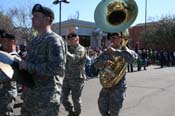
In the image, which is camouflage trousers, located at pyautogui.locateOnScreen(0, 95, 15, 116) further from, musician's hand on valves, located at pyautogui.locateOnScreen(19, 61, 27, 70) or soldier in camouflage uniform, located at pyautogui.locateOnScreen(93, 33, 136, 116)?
musician's hand on valves, located at pyautogui.locateOnScreen(19, 61, 27, 70)

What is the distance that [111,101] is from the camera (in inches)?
235

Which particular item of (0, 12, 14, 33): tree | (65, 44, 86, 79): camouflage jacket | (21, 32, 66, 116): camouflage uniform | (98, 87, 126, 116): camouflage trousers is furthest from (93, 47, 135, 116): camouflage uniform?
(0, 12, 14, 33): tree

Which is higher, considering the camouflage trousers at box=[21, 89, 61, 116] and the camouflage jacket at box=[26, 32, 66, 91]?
the camouflage jacket at box=[26, 32, 66, 91]

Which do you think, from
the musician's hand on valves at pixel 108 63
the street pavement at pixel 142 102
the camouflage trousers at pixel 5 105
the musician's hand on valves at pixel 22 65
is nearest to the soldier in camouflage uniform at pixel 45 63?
the musician's hand on valves at pixel 22 65

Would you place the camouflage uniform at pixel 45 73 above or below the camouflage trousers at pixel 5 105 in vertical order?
above

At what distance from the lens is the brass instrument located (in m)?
6.02

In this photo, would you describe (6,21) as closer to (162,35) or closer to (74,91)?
(162,35)

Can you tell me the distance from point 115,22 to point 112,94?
1130 millimetres

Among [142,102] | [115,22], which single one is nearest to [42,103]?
[115,22]

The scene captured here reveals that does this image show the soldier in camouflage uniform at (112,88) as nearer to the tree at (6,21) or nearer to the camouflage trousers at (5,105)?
the camouflage trousers at (5,105)

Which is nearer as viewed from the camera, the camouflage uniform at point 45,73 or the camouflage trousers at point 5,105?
the camouflage uniform at point 45,73

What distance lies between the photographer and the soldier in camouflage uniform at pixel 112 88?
5.94 metres

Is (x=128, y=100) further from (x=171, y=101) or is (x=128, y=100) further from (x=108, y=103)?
(x=108, y=103)

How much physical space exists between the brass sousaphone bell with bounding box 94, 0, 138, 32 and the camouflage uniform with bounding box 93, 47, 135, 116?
417 millimetres
